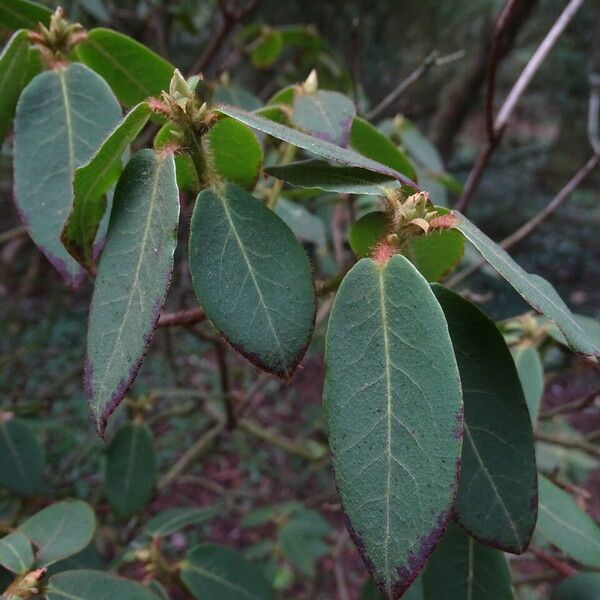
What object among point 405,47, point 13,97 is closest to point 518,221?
point 405,47

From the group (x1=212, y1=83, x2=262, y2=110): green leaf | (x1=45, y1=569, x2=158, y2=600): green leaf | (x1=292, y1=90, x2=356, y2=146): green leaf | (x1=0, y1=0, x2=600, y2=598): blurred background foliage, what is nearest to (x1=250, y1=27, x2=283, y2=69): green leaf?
(x1=0, y1=0, x2=600, y2=598): blurred background foliage

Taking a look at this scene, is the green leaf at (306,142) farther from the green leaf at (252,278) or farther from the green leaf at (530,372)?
the green leaf at (530,372)

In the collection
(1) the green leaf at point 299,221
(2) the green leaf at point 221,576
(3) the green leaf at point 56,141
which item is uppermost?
(3) the green leaf at point 56,141

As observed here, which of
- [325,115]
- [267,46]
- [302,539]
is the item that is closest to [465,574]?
[325,115]

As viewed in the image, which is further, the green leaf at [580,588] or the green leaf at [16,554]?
the green leaf at [580,588]

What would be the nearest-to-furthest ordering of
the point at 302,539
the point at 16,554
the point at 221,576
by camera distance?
the point at 16,554, the point at 221,576, the point at 302,539

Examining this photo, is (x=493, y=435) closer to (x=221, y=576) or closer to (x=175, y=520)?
(x=221, y=576)

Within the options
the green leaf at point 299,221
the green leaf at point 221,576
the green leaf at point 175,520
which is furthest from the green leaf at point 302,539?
the green leaf at point 299,221

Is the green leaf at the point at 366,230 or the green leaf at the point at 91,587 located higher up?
the green leaf at the point at 366,230
